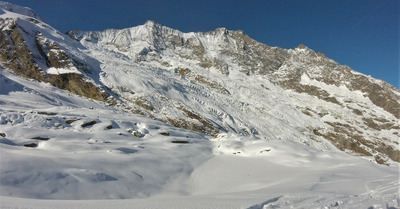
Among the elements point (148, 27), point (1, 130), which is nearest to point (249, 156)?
point (1, 130)

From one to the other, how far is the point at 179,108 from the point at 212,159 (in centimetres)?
2390

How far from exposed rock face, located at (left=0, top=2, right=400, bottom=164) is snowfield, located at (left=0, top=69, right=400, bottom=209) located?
53.4 feet

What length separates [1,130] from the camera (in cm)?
1233

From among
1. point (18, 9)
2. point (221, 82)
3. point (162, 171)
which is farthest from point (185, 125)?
point (18, 9)

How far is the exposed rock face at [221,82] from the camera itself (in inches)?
1395

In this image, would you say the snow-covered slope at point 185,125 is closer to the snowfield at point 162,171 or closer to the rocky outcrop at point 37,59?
the snowfield at point 162,171

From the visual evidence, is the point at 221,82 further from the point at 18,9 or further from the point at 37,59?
the point at 18,9

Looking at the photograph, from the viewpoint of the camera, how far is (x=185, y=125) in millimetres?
31453

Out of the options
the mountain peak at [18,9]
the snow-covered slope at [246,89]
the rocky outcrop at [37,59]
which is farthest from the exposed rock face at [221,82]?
the mountain peak at [18,9]

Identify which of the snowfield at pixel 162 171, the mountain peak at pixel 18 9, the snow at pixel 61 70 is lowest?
the snowfield at pixel 162 171

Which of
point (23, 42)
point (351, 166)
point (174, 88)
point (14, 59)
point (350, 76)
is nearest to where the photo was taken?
point (351, 166)

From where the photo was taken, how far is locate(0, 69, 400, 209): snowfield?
5.28 metres

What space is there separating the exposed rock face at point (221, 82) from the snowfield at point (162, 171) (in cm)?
1627

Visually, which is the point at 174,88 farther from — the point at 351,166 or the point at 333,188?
the point at 333,188
